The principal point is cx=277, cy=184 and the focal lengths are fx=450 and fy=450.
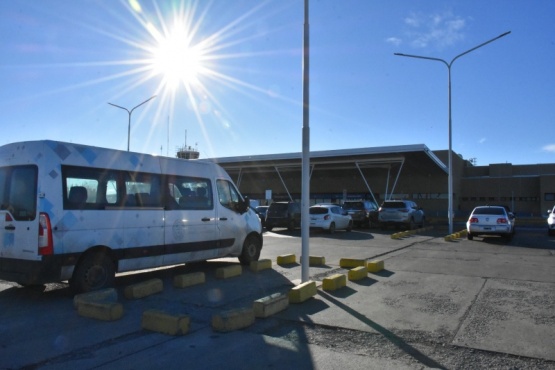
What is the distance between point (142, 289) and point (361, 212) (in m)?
22.7

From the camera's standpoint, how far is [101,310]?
6.12 m

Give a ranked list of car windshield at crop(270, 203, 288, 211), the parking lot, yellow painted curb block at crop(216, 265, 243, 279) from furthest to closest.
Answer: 1. car windshield at crop(270, 203, 288, 211)
2. yellow painted curb block at crop(216, 265, 243, 279)
3. the parking lot

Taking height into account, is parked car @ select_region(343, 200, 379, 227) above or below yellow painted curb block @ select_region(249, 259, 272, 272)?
above

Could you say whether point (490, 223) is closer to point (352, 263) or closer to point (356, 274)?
point (352, 263)

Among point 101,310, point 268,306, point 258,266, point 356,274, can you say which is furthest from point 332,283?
point 101,310

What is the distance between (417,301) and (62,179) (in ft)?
19.8

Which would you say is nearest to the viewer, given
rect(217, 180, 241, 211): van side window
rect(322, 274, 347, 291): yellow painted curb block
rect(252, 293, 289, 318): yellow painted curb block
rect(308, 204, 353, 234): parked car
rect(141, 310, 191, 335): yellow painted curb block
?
rect(141, 310, 191, 335): yellow painted curb block

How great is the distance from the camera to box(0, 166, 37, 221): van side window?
6984 mm

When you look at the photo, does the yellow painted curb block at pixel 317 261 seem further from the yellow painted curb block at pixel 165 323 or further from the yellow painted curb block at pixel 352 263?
the yellow painted curb block at pixel 165 323

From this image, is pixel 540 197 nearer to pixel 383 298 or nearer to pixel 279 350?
pixel 383 298

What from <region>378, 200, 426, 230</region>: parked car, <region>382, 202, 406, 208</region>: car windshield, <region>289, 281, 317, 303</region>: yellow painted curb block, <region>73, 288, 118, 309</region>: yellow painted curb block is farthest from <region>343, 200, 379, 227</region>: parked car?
<region>73, 288, 118, 309</region>: yellow painted curb block

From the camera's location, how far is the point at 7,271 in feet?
23.3

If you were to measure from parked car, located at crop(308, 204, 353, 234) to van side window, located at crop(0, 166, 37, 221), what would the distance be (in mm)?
17318

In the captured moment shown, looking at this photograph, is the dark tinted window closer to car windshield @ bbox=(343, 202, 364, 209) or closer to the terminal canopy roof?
car windshield @ bbox=(343, 202, 364, 209)
